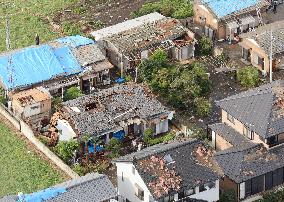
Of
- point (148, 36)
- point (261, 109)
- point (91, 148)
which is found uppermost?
point (261, 109)

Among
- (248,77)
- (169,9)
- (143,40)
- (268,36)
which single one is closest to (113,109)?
(143,40)

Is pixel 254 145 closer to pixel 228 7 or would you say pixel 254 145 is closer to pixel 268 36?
pixel 268 36

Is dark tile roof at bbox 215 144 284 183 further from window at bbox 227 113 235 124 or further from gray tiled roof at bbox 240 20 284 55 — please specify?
gray tiled roof at bbox 240 20 284 55

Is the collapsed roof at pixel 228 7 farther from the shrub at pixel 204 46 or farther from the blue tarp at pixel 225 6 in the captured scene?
the shrub at pixel 204 46

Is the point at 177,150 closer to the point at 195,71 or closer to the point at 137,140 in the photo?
the point at 137,140

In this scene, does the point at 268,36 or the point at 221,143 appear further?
the point at 268,36

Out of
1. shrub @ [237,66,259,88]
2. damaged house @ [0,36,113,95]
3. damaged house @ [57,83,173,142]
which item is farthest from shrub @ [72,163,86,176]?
shrub @ [237,66,259,88]
